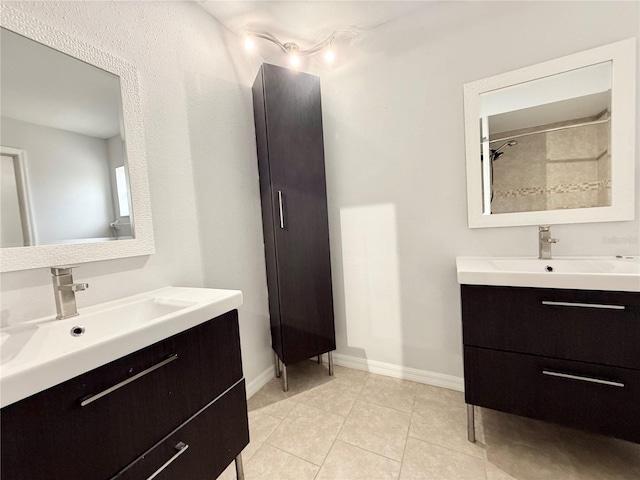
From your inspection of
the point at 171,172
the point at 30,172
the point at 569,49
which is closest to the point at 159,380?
the point at 30,172

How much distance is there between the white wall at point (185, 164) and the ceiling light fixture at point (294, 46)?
189 millimetres

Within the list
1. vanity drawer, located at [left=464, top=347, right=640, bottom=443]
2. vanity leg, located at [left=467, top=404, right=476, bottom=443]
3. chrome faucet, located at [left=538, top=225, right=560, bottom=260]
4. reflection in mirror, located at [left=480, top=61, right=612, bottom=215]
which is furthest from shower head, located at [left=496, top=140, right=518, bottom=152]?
vanity leg, located at [left=467, top=404, right=476, bottom=443]

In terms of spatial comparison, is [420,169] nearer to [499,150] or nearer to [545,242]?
[499,150]

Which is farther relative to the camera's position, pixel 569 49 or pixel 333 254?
pixel 333 254

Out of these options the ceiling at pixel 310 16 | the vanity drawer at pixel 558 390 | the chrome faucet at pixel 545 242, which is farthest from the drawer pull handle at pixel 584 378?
the ceiling at pixel 310 16

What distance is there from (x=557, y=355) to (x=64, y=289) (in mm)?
1838

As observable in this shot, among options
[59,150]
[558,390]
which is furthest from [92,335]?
[558,390]

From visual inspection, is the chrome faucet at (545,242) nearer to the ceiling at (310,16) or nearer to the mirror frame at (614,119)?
the mirror frame at (614,119)

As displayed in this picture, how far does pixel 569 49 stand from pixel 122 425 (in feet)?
7.76

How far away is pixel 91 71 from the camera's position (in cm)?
106

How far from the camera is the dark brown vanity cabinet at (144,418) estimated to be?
0.57m

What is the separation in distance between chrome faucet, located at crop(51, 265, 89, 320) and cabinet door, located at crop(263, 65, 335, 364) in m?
0.94

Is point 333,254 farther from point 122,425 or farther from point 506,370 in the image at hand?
point 122,425

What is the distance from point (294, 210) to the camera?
1.70 m
